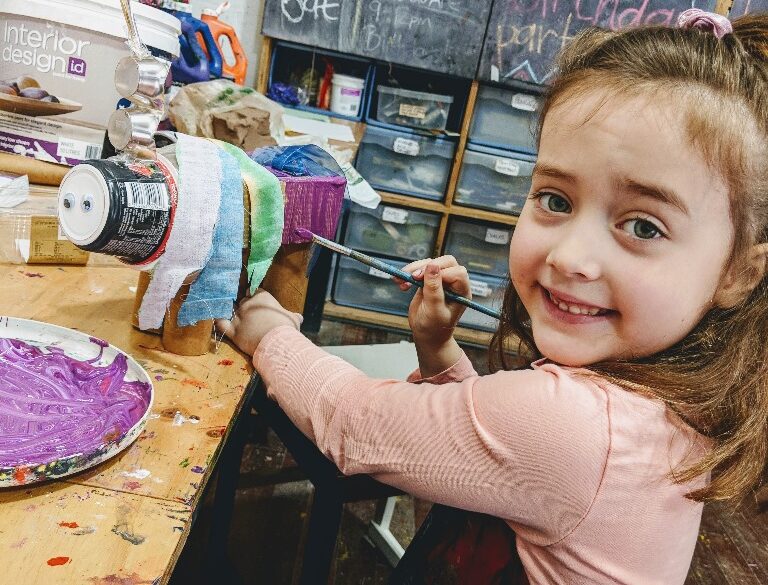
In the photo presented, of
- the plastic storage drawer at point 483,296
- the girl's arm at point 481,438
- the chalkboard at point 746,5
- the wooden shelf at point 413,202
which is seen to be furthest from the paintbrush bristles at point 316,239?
the chalkboard at point 746,5

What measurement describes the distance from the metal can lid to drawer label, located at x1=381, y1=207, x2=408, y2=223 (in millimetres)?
2460

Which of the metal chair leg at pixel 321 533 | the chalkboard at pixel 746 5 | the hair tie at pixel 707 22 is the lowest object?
the metal chair leg at pixel 321 533

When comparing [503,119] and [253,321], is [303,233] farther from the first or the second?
[503,119]

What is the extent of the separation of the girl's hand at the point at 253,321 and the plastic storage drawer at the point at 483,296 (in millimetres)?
2309

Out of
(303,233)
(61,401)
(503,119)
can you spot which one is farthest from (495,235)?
(61,401)

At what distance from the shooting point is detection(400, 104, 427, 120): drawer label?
120 inches

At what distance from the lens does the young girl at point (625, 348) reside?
0.68 metres

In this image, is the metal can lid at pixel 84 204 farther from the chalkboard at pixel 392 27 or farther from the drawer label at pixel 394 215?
the drawer label at pixel 394 215

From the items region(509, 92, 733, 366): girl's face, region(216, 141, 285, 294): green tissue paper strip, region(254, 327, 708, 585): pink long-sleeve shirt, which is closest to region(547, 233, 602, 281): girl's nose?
region(509, 92, 733, 366): girl's face

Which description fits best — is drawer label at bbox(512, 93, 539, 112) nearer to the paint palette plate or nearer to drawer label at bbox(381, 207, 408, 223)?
drawer label at bbox(381, 207, 408, 223)

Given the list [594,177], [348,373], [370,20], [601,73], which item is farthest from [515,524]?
[370,20]

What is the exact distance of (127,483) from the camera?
23.9 inches

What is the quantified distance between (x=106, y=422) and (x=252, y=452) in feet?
5.05

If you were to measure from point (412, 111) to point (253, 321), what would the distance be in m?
2.32
